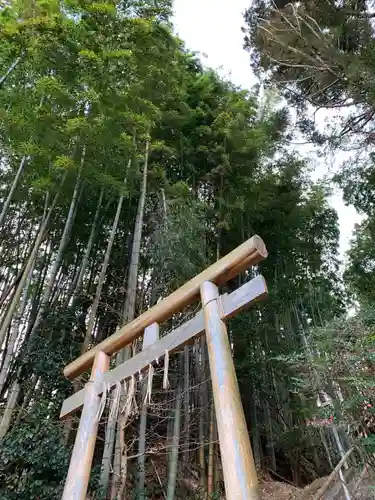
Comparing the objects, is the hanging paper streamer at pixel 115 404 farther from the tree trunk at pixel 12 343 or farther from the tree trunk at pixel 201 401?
the tree trunk at pixel 201 401

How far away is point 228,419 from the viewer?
58.4 inches

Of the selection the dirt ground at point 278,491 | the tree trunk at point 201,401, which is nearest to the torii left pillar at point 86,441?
the tree trunk at point 201,401

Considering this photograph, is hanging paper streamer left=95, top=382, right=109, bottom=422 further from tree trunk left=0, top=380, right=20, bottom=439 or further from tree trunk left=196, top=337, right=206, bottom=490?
tree trunk left=196, top=337, right=206, bottom=490

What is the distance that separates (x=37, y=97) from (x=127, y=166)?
4.48 feet

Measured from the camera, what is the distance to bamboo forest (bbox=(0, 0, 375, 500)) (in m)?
3.54

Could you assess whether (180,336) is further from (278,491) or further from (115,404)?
(278,491)

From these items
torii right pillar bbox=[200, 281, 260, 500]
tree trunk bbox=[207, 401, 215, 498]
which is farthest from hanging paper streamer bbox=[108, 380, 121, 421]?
tree trunk bbox=[207, 401, 215, 498]

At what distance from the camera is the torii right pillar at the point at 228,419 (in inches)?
52.2

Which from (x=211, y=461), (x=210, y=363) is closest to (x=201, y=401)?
(x=211, y=461)

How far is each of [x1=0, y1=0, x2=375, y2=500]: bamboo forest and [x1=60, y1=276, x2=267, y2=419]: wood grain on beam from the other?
10 cm

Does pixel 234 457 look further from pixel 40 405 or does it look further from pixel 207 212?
pixel 207 212

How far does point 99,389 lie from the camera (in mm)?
2246

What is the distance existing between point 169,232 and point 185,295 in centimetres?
237

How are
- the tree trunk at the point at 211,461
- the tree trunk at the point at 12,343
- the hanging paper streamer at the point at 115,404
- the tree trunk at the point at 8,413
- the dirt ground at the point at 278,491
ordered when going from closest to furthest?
1. the hanging paper streamer at the point at 115,404
2. the tree trunk at the point at 8,413
3. the tree trunk at the point at 12,343
4. the tree trunk at the point at 211,461
5. the dirt ground at the point at 278,491
